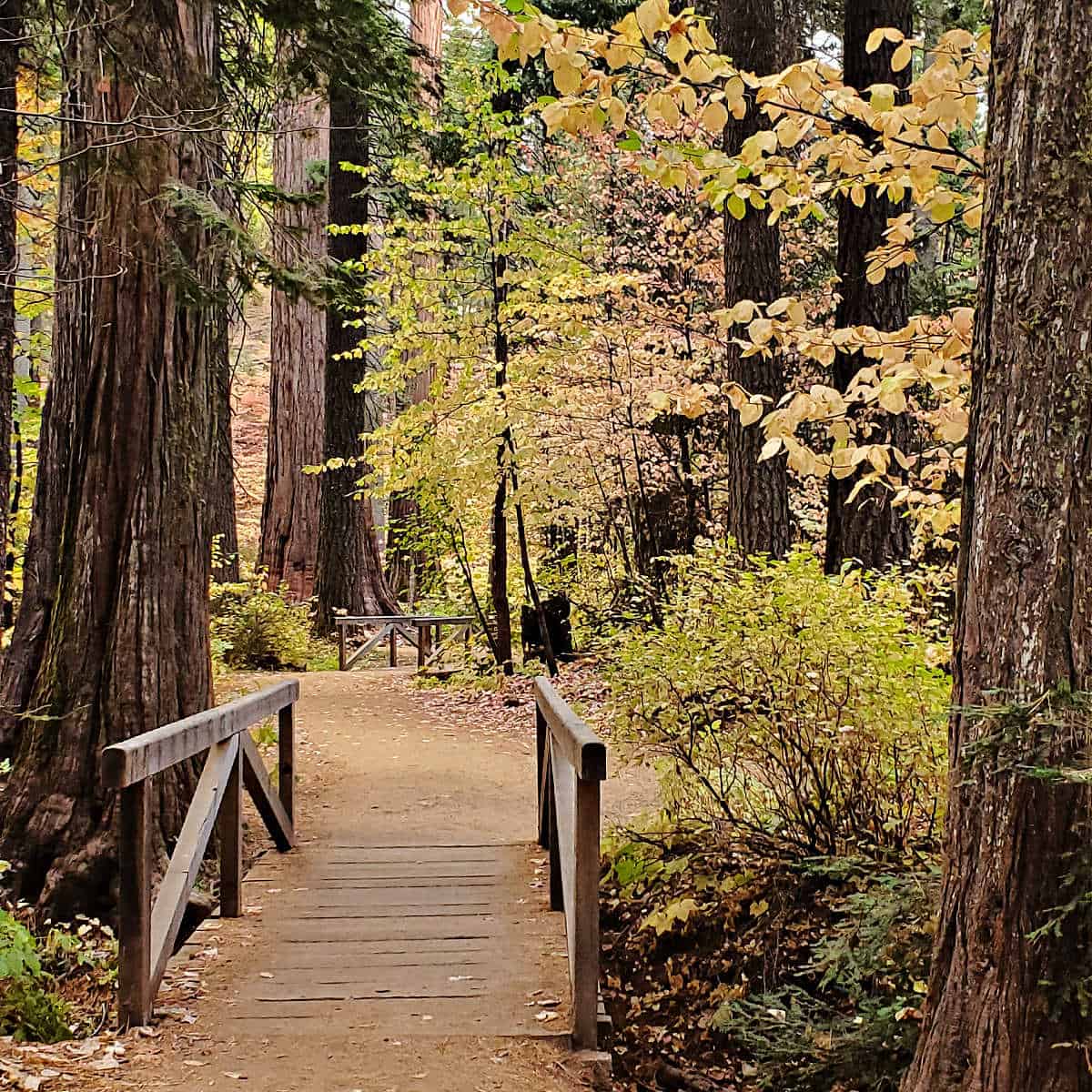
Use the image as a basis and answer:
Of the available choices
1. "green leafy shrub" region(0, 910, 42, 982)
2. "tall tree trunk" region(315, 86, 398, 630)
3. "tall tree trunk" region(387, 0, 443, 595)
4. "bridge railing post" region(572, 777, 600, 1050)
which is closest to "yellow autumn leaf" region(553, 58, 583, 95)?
"bridge railing post" region(572, 777, 600, 1050)

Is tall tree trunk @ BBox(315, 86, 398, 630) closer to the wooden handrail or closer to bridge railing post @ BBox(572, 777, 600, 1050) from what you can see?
the wooden handrail

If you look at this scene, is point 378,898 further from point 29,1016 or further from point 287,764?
point 29,1016

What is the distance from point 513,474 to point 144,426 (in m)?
7.13

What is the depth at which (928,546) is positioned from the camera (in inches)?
459

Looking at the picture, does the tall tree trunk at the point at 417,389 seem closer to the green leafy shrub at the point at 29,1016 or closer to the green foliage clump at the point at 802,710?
the green foliage clump at the point at 802,710

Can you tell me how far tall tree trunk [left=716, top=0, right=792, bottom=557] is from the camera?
32.4ft

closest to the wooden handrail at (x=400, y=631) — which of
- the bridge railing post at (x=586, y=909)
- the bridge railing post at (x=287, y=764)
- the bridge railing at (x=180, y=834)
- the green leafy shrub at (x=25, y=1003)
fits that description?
the bridge railing post at (x=287, y=764)

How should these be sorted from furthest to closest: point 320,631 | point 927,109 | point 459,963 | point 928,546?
point 320,631 < point 928,546 < point 459,963 < point 927,109

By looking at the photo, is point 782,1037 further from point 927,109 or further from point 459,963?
point 927,109

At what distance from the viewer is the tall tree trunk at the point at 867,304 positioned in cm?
916

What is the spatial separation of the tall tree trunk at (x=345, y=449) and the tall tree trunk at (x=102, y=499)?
9989 millimetres

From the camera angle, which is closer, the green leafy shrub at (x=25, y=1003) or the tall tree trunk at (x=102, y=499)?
the green leafy shrub at (x=25, y=1003)

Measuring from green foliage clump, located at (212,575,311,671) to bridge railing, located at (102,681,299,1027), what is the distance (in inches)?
362

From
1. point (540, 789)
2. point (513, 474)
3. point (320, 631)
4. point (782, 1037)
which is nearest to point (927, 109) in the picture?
point (782, 1037)
